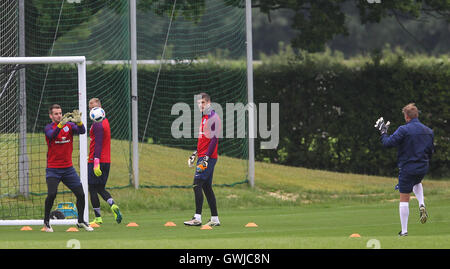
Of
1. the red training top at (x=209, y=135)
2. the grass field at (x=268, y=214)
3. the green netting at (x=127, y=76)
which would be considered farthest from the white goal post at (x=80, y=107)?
the green netting at (x=127, y=76)

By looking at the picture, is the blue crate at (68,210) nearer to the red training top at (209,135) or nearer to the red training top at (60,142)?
the red training top at (60,142)

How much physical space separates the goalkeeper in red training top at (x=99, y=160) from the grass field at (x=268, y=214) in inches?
16.3

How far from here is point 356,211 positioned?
18.2 m

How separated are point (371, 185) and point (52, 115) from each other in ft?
38.4

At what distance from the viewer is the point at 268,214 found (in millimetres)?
→ 17953

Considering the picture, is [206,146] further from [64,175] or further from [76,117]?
[64,175]

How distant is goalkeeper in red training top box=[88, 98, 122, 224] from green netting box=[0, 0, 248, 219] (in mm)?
3215

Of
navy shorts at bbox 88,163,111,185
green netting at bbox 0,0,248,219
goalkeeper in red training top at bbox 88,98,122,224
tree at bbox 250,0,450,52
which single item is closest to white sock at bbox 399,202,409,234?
goalkeeper in red training top at bbox 88,98,122,224

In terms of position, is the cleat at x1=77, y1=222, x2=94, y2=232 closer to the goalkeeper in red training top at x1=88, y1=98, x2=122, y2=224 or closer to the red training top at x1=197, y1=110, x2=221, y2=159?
the goalkeeper in red training top at x1=88, y1=98, x2=122, y2=224

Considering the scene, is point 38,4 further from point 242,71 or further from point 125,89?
point 242,71

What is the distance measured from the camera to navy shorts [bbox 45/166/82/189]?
45.6 ft

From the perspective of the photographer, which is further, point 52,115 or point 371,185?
point 371,185
